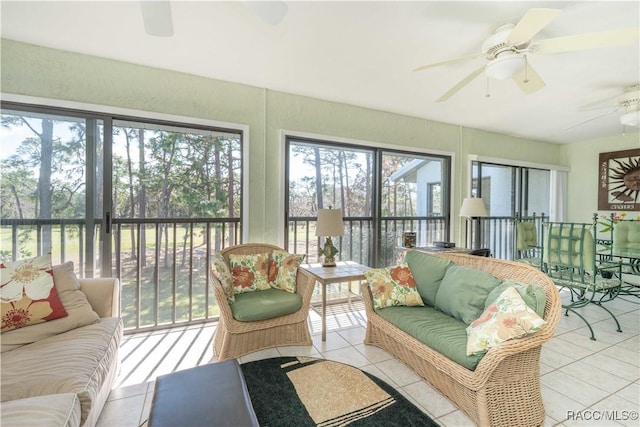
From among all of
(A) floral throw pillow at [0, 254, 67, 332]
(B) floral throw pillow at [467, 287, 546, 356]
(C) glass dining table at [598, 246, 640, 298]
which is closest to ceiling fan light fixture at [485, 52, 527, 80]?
(B) floral throw pillow at [467, 287, 546, 356]

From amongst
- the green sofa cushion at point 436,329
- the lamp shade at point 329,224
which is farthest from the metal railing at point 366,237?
the green sofa cushion at point 436,329

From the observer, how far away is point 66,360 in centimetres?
145

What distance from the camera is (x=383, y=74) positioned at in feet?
9.14

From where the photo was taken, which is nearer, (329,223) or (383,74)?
(383,74)

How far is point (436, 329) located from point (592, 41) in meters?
2.04

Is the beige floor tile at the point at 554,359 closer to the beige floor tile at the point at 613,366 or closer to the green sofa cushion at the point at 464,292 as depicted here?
the beige floor tile at the point at 613,366

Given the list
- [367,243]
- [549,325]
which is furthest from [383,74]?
[549,325]

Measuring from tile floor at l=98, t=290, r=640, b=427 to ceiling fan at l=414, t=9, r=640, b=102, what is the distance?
88.2 inches

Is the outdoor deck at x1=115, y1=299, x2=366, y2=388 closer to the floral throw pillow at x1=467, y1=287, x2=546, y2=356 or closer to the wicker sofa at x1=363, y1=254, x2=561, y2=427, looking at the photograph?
the wicker sofa at x1=363, y1=254, x2=561, y2=427

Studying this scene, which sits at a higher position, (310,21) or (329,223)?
(310,21)

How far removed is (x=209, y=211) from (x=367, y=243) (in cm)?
212

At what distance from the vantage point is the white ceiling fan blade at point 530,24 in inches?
58.7

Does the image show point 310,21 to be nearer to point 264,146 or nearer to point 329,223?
point 264,146

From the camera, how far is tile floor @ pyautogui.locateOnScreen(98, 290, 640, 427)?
5.65 feet
